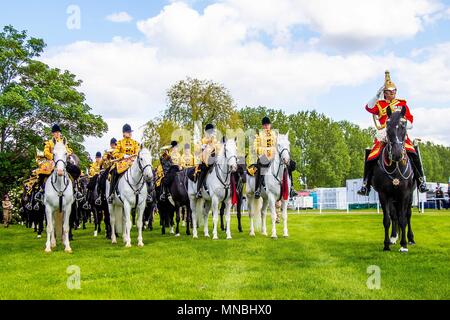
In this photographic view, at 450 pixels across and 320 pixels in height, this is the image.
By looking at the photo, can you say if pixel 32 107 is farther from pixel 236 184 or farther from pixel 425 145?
pixel 425 145

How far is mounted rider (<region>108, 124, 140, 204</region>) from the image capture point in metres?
Answer: 15.4

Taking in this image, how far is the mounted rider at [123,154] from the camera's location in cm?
1535

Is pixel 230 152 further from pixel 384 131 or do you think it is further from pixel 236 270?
pixel 236 270

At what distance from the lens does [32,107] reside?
3772 centimetres

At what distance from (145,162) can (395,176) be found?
6673 millimetres

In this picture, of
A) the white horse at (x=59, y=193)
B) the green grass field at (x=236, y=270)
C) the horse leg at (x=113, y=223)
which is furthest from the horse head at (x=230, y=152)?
the white horse at (x=59, y=193)

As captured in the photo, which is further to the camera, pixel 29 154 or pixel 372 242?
pixel 29 154

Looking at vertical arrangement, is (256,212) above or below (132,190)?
below

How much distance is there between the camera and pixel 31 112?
38844 mm

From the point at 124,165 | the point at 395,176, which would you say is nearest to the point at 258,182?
the point at 124,165

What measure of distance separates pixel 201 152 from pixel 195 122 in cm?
2772

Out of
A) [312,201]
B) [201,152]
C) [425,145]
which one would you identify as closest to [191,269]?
[201,152]
